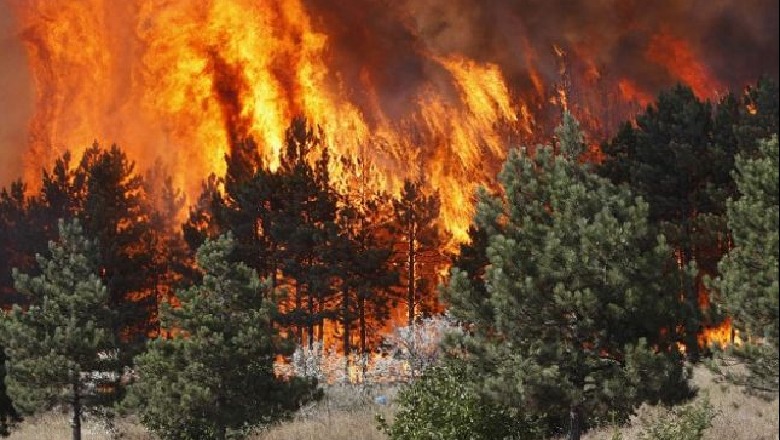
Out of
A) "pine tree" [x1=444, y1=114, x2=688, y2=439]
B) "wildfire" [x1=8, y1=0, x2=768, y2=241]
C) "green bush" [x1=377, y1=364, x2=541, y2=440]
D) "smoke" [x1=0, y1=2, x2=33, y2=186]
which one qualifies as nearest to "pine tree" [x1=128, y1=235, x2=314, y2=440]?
"green bush" [x1=377, y1=364, x2=541, y2=440]

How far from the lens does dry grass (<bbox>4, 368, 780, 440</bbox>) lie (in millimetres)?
25030

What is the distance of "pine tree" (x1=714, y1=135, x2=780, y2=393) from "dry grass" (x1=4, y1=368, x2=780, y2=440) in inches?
181

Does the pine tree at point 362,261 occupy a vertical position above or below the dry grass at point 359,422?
above

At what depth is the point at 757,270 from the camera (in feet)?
56.1

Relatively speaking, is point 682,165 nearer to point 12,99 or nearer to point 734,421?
point 734,421

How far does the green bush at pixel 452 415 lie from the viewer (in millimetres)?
22766

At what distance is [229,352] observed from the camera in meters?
25.2

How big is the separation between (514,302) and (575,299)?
138 centimetres

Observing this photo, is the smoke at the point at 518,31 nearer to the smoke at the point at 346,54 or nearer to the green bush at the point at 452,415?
the smoke at the point at 346,54

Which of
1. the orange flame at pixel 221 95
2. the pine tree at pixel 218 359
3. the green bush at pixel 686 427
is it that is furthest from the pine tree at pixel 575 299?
the orange flame at pixel 221 95

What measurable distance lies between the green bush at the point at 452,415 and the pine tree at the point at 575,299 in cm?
144

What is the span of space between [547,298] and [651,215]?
1741 centimetres

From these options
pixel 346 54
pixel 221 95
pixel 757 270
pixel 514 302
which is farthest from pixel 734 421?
pixel 346 54

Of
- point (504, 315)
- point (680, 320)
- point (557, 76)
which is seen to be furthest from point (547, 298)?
point (557, 76)
